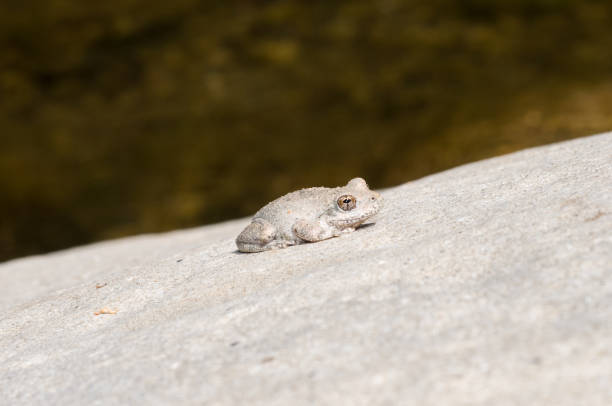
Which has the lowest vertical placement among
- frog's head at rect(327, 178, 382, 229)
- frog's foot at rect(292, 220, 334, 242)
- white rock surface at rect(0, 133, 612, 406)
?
white rock surface at rect(0, 133, 612, 406)

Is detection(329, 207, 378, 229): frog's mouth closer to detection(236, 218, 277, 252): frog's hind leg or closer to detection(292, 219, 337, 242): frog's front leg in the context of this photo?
detection(292, 219, 337, 242): frog's front leg

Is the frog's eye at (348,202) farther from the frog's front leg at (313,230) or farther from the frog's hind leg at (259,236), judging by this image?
the frog's hind leg at (259,236)

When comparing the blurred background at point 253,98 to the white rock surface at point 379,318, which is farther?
the blurred background at point 253,98

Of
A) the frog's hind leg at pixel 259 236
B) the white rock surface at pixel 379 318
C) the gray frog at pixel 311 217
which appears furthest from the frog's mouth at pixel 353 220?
the frog's hind leg at pixel 259 236

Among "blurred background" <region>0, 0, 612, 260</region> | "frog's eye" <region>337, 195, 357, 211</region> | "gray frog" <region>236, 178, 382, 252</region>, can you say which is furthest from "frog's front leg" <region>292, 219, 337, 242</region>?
"blurred background" <region>0, 0, 612, 260</region>

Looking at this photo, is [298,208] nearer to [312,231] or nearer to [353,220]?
[312,231]

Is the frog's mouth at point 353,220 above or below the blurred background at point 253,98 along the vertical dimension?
below

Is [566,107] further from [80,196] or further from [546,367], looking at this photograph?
[546,367]
